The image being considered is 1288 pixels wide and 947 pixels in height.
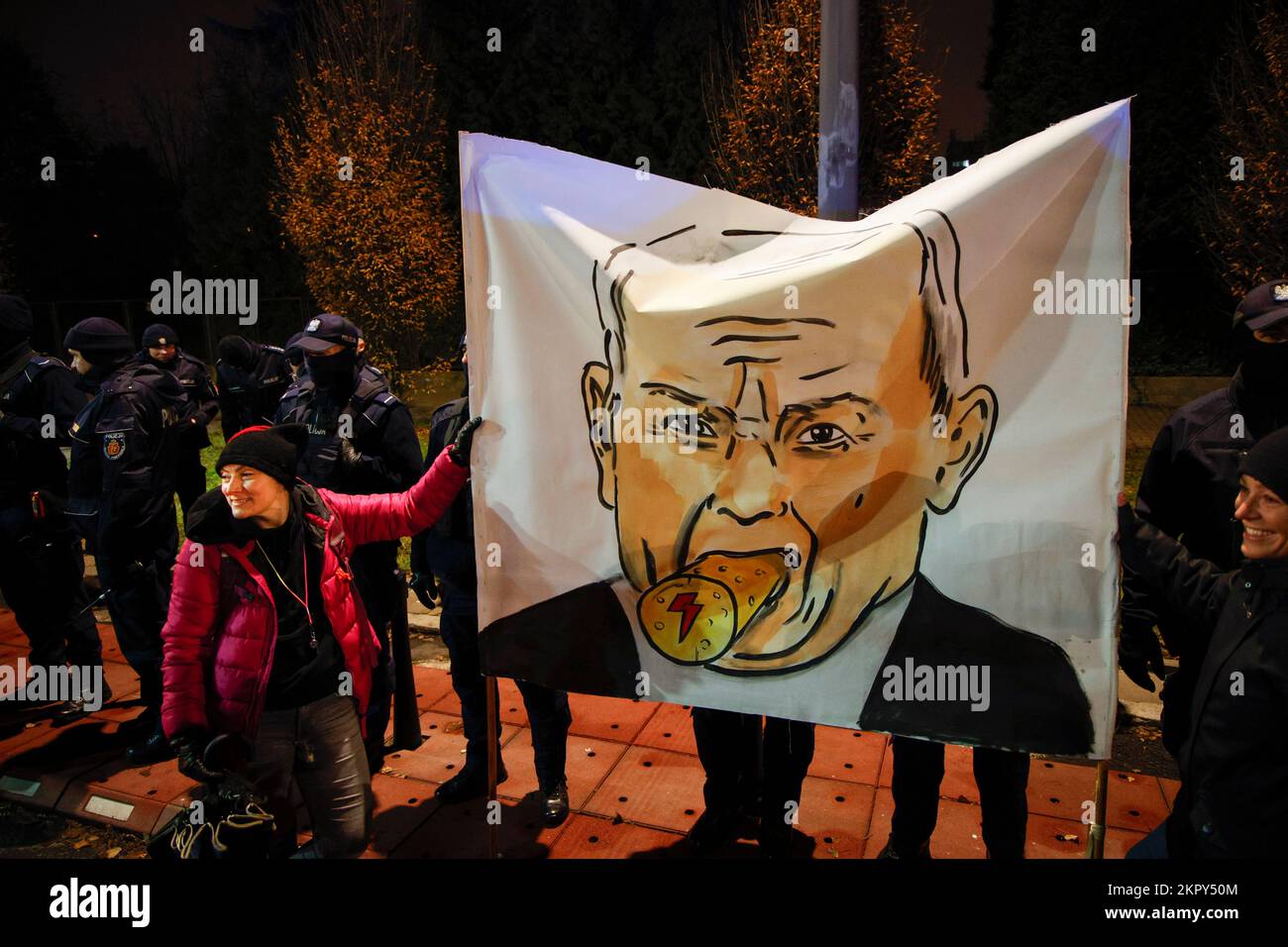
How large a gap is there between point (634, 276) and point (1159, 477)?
2.00 metres

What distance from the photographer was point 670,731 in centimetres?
472

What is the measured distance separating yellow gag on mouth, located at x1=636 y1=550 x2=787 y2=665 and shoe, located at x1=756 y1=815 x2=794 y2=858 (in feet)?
3.36

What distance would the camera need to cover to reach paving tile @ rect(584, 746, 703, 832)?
12.9ft

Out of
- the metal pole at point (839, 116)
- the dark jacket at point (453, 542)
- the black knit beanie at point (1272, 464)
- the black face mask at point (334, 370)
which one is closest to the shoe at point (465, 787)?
the dark jacket at point (453, 542)

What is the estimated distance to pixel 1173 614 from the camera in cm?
312

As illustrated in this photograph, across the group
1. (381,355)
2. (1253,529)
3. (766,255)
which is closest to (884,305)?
(766,255)

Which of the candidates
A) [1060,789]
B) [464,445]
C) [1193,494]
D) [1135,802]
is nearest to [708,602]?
[464,445]

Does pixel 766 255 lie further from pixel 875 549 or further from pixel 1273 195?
pixel 1273 195

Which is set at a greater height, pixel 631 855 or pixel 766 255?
pixel 766 255

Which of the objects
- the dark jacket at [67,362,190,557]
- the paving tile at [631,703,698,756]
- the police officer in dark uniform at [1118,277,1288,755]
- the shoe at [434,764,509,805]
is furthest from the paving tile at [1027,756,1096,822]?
the dark jacket at [67,362,190,557]

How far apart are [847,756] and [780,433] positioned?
2267 mm

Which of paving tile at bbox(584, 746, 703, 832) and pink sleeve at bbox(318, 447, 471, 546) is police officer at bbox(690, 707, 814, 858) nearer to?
paving tile at bbox(584, 746, 703, 832)

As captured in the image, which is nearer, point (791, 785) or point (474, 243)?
point (474, 243)

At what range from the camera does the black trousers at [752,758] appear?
354 cm
